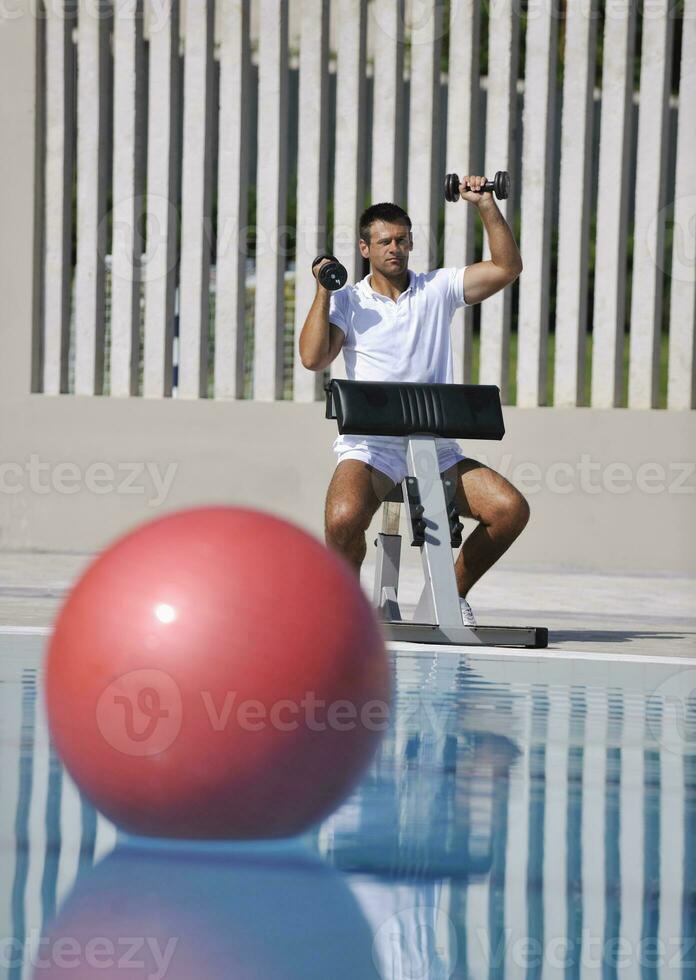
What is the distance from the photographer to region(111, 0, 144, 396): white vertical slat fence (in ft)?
29.9

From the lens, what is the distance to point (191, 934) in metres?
2.62

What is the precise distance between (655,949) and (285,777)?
0.78 m

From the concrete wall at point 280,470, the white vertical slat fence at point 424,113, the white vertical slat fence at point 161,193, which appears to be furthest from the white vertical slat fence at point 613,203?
the white vertical slat fence at point 161,193

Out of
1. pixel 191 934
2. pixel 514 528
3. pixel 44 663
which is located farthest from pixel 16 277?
pixel 191 934

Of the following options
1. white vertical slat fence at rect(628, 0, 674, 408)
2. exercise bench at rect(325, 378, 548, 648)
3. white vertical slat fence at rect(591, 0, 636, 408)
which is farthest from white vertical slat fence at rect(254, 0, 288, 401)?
exercise bench at rect(325, 378, 548, 648)

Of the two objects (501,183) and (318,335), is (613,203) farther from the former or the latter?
(318,335)

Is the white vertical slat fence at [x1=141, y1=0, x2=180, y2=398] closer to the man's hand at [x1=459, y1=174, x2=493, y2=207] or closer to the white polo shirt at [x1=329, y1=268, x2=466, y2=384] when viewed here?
the white polo shirt at [x1=329, y1=268, x2=466, y2=384]

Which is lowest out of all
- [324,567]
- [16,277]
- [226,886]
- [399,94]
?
[226,886]

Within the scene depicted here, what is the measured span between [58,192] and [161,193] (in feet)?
1.92

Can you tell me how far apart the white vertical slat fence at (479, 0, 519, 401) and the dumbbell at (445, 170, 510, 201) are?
281cm

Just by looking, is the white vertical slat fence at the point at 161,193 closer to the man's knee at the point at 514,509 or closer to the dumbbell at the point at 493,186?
the dumbbell at the point at 493,186

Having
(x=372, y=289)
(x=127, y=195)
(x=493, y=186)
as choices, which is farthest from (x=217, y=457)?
(x=493, y=186)

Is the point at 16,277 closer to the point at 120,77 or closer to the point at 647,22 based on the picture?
the point at 120,77

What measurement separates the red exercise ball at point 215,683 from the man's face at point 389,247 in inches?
114
